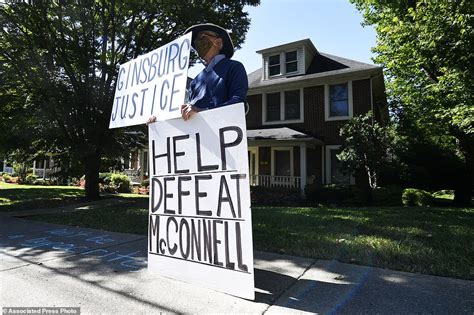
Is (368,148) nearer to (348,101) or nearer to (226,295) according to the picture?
(348,101)

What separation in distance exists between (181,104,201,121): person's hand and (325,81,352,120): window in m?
12.3

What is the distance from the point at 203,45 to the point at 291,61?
13925mm

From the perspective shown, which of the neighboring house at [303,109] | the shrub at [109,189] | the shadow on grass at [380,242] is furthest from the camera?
the shrub at [109,189]

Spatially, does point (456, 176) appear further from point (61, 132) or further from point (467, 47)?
point (61, 132)

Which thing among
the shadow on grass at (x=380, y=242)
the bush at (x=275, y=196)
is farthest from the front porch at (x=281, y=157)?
the shadow on grass at (x=380, y=242)

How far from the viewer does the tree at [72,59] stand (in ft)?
32.9

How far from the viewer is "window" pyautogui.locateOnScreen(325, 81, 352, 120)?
14164 millimetres

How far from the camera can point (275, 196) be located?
1344 centimetres

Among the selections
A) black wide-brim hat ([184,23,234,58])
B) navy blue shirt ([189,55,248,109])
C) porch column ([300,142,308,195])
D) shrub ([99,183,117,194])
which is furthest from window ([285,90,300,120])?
navy blue shirt ([189,55,248,109])

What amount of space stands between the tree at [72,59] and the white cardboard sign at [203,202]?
26.4 feet

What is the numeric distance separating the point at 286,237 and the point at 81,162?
9.24m

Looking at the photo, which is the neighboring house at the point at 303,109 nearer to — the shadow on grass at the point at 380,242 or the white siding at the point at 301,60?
the white siding at the point at 301,60

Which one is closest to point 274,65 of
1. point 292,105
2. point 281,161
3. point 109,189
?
point 292,105

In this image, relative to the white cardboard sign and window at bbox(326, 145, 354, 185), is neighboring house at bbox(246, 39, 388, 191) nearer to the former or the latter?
window at bbox(326, 145, 354, 185)
